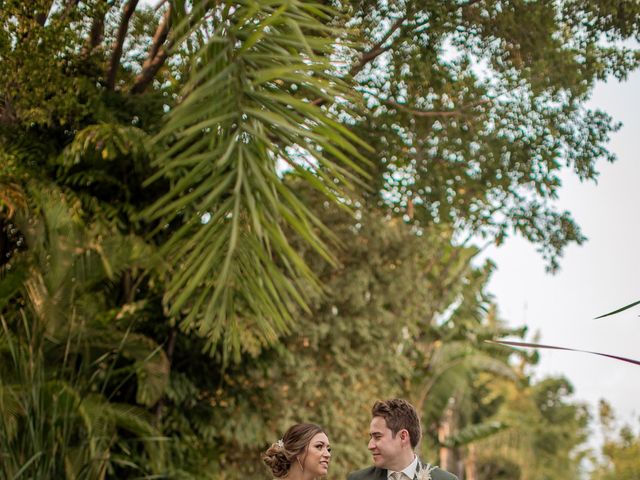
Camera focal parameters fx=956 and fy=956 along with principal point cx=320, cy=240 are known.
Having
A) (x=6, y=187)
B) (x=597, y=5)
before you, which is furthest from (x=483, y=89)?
(x=6, y=187)

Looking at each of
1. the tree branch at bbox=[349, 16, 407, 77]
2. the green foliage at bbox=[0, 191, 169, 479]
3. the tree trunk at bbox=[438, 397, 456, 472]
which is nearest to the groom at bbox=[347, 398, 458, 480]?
the green foliage at bbox=[0, 191, 169, 479]

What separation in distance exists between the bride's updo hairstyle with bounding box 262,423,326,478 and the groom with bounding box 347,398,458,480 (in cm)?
53

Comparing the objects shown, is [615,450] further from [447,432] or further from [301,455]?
[301,455]

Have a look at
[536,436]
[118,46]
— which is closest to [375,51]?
[118,46]

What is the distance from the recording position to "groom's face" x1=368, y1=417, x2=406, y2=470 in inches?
163

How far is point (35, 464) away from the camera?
6664 millimetres

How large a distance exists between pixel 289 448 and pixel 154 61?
7108 mm

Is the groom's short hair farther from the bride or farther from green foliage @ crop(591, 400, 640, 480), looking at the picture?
green foliage @ crop(591, 400, 640, 480)

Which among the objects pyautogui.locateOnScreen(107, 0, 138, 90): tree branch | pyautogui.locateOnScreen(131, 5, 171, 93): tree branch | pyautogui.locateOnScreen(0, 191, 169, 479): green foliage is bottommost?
pyautogui.locateOnScreen(0, 191, 169, 479): green foliage

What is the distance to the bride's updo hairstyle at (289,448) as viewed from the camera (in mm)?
4664

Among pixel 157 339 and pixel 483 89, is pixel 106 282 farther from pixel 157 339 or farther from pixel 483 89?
pixel 483 89

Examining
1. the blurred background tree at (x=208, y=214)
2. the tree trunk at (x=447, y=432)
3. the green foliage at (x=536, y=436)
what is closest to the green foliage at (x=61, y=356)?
the blurred background tree at (x=208, y=214)

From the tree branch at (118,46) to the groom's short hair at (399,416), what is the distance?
592cm

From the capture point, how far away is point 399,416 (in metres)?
4.18
